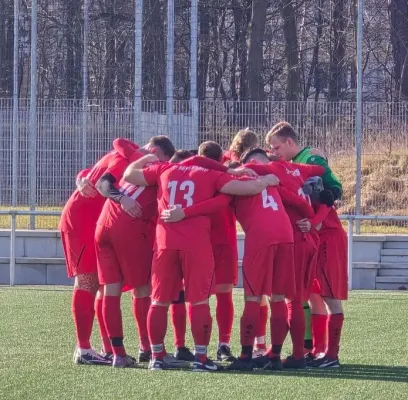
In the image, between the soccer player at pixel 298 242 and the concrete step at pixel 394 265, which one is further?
the concrete step at pixel 394 265

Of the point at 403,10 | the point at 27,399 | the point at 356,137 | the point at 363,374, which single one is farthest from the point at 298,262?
the point at 403,10

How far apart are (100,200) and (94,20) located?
73.4 feet

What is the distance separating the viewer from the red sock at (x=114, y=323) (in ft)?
26.8

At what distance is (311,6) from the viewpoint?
108 feet

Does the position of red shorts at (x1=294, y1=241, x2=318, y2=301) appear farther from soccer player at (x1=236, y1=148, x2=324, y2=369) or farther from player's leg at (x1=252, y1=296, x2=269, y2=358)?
player's leg at (x1=252, y1=296, x2=269, y2=358)

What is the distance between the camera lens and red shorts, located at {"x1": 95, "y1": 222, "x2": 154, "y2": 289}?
818 centimetres

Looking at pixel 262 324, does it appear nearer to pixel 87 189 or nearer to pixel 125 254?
pixel 125 254

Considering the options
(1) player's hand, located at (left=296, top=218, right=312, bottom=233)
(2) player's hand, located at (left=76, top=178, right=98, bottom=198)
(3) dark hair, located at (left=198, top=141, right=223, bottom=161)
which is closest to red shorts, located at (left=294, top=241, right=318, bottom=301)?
(1) player's hand, located at (left=296, top=218, right=312, bottom=233)

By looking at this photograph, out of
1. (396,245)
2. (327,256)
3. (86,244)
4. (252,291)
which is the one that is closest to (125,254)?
(86,244)

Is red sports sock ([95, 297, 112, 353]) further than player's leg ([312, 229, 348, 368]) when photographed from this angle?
Yes

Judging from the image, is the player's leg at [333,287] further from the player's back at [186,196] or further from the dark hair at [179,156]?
the dark hair at [179,156]

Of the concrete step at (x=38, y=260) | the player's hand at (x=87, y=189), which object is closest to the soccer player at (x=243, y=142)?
the player's hand at (x=87, y=189)

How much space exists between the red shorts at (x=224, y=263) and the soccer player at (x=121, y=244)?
624mm

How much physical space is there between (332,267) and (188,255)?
1305mm
